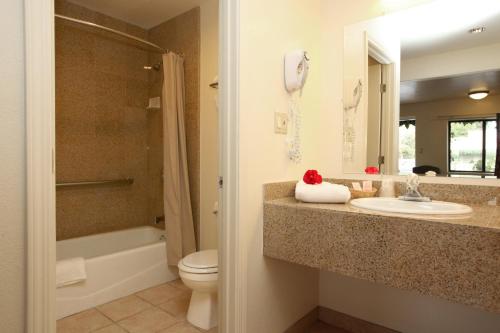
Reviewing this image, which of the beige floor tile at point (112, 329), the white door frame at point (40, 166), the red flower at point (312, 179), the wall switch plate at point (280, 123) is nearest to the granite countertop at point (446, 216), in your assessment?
the red flower at point (312, 179)

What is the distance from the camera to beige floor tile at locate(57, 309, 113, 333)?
186 cm

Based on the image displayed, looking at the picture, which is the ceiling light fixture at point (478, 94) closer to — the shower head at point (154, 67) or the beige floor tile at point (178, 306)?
the beige floor tile at point (178, 306)

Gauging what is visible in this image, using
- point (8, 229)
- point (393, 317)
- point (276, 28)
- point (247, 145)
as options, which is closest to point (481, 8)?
point (276, 28)

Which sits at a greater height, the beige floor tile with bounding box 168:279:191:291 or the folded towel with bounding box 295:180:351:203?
the folded towel with bounding box 295:180:351:203

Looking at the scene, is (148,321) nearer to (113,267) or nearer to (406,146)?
(113,267)

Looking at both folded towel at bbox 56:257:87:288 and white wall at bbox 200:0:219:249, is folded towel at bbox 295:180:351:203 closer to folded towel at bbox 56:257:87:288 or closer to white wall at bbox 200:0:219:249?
white wall at bbox 200:0:219:249

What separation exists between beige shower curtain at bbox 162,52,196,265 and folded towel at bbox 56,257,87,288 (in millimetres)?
687

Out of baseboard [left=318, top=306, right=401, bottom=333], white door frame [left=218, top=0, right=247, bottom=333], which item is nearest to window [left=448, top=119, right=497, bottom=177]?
baseboard [left=318, top=306, right=401, bottom=333]

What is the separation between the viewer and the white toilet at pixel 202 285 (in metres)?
1.82

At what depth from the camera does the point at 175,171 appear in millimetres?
2604

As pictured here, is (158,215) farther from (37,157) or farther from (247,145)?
(37,157)

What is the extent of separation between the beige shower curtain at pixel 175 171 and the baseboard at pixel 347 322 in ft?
4.00

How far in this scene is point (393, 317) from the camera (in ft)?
5.80

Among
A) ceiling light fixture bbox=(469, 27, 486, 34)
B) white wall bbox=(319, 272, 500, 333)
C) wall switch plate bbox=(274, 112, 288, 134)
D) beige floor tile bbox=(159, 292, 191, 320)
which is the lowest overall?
beige floor tile bbox=(159, 292, 191, 320)
